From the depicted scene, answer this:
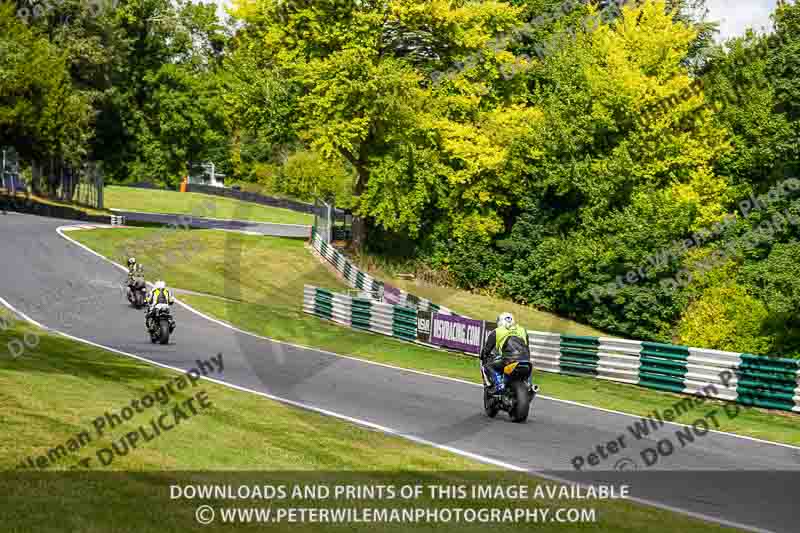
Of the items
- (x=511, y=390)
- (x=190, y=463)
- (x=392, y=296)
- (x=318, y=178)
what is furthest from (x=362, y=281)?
(x=190, y=463)

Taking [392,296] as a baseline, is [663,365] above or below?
above

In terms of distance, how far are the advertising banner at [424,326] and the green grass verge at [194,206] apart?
52.2 meters

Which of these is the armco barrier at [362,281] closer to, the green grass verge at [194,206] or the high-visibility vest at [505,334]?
the high-visibility vest at [505,334]

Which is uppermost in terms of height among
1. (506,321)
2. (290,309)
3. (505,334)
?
(506,321)

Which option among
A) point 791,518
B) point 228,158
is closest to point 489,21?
point 791,518

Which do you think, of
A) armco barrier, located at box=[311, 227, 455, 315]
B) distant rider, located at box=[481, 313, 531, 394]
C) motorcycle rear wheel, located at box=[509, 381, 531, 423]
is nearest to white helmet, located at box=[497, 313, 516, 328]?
distant rider, located at box=[481, 313, 531, 394]

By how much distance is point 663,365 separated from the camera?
2297 centimetres

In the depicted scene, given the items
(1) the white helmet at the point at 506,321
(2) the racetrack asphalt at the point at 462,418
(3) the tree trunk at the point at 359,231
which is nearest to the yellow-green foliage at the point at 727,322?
(3) the tree trunk at the point at 359,231

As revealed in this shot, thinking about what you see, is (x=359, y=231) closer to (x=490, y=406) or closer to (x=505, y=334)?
(x=490, y=406)

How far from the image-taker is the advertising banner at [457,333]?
28.8 m

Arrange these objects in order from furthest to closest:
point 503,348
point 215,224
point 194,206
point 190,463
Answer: point 194,206
point 215,224
point 503,348
point 190,463

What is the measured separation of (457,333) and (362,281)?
49.7 ft

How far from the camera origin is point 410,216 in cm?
5291

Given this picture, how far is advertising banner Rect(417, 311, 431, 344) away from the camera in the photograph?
31.0m
